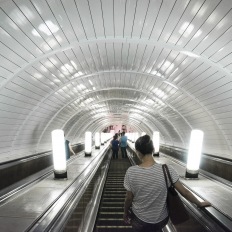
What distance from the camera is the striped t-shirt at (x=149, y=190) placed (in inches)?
107

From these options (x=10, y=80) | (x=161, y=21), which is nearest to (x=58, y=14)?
(x=161, y=21)

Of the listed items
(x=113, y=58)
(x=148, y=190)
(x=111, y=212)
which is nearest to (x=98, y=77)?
(x=113, y=58)

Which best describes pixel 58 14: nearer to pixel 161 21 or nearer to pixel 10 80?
pixel 161 21

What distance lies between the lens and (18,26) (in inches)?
210

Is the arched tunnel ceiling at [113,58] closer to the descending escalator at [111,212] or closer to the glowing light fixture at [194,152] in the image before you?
the glowing light fixture at [194,152]

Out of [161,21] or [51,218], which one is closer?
[51,218]

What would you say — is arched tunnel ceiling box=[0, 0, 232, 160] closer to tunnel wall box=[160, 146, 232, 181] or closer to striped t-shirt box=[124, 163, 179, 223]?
tunnel wall box=[160, 146, 232, 181]

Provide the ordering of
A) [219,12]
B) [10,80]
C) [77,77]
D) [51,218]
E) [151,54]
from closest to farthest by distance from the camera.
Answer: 1. [51,218]
2. [219,12]
3. [10,80]
4. [151,54]
5. [77,77]

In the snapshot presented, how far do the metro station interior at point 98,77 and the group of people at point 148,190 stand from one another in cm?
96

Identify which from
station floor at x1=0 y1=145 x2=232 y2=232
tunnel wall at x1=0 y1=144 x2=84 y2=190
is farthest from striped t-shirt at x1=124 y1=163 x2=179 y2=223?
tunnel wall at x1=0 y1=144 x2=84 y2=190

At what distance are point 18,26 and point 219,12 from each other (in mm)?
3871

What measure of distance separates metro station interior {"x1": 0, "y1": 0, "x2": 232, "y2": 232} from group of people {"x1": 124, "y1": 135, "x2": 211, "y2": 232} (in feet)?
3.14

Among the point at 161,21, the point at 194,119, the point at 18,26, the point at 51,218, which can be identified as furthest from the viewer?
the point at 194,119

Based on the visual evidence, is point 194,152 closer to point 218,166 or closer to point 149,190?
point 218,166
